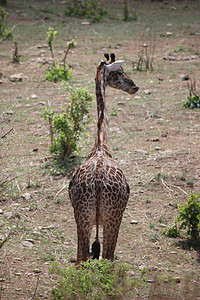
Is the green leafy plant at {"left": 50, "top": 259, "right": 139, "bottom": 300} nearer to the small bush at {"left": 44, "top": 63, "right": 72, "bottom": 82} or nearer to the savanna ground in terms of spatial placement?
the savanna ground

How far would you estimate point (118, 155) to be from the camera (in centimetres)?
763

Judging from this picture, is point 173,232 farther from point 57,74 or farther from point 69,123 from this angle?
point 57,74

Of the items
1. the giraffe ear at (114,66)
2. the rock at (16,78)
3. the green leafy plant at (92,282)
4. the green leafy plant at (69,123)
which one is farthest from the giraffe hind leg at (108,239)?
the rock at (16,78)

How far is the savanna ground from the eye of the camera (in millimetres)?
4984

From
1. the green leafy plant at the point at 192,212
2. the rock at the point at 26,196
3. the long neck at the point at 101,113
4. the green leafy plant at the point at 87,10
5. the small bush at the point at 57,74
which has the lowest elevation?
the rock at the point at 26,196

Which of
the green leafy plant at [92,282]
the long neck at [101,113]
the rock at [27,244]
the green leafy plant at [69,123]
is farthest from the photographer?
the green leafy plant at [69,123]

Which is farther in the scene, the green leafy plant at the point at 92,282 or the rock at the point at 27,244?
the rock at the point at 27,244

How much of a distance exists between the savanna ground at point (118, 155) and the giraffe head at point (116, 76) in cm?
127

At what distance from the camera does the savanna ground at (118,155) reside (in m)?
4.98

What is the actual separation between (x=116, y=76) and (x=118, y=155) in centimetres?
227

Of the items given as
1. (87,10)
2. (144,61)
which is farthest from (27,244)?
(87,10)

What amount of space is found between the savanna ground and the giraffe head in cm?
127

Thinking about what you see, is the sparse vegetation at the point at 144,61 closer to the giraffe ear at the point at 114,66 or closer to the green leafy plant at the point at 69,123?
the green leafy plant at the point at 69,123

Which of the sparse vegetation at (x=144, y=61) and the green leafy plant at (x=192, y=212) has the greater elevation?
the sparse vegetation at (x=144, y=61)
